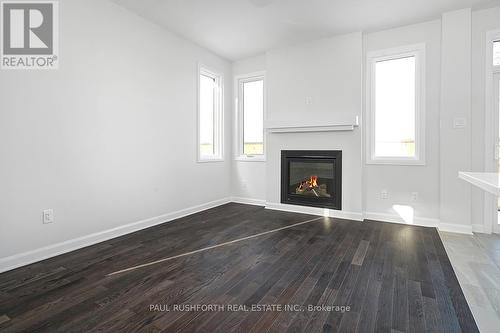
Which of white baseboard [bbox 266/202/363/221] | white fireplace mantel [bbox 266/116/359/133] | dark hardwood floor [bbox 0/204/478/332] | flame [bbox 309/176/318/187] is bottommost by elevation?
dark hardwood floor [bbox 0/204/478/332]

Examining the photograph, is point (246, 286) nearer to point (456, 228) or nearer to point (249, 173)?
point (456, 228)

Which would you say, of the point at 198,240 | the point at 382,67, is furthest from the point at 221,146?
the point at 382,67

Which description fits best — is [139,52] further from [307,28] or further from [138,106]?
[307,28]

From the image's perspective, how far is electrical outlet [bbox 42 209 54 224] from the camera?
246 centimetres

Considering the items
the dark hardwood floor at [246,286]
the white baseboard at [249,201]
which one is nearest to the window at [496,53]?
the dark hardwood floor at [246,286]

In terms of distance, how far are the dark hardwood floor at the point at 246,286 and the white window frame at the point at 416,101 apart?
1.11 m

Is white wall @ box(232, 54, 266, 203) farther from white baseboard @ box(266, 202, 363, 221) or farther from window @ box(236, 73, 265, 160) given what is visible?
white baseboard @ box(266, 202, 363, 221)

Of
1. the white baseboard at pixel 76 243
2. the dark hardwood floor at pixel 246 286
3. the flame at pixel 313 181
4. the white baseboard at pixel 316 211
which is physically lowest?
the dark hardwood floor at pixel 246 286

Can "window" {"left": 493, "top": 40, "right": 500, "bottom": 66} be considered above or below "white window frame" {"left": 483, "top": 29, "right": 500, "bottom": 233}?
above

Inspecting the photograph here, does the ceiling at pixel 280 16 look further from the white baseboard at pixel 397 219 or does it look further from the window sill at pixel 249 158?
the white baseboard at pixel 397 219

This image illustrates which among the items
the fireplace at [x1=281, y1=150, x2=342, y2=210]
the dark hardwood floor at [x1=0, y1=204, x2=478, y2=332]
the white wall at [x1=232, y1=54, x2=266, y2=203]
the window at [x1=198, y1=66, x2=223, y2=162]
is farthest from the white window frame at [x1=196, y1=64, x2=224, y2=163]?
the dark hardwood floor at [x1=0, y1=204, x2=478, y2=332]

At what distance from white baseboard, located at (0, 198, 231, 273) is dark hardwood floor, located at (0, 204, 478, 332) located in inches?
3.3

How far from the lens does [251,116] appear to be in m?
5.04

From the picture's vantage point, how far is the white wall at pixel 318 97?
387cm
